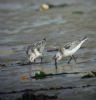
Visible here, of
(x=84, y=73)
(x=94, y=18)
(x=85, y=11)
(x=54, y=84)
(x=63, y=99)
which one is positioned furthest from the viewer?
(x=85, y=11)

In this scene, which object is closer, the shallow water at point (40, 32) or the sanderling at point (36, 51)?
the shallow water at point (40, 32)

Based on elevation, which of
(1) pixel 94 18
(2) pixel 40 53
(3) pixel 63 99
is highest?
(1) pixel 94 18

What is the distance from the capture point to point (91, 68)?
38.0 feet

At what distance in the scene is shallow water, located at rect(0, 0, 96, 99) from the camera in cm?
1182

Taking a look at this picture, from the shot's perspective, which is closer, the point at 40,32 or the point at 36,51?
the point at 36,51

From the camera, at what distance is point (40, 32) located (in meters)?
17.4

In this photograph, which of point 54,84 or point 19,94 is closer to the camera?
point 19,94

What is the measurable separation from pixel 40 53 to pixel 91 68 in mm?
1944

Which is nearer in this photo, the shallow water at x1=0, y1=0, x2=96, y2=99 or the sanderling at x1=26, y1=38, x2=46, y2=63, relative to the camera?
the shallow water at x1=0, y1=0, x2=96, y2=99

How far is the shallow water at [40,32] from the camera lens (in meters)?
11.8

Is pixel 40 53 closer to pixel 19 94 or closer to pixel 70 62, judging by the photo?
pixel 70 62

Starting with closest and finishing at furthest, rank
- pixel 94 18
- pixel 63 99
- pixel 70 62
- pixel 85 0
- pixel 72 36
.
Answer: pixel 63 99, pixel 70 62, pixel 72 36, pixel 94 18, pixel 85 0

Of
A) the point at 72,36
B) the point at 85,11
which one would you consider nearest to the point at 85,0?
the point at 85,11

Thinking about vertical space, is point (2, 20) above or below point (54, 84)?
above
